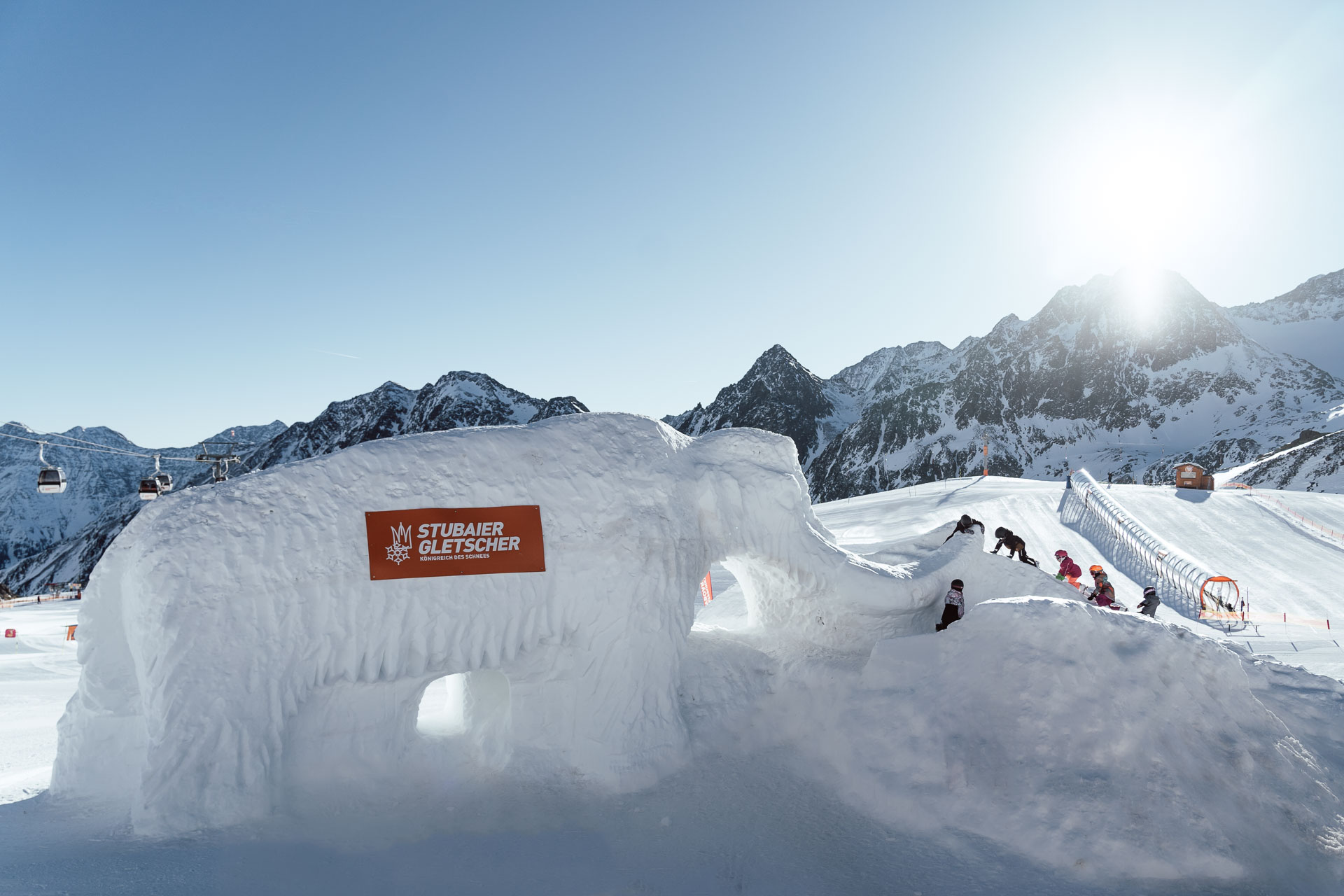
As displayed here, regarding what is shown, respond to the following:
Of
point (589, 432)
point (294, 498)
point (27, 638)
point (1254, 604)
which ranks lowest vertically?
point (1254, 604)

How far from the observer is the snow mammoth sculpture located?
8.38m

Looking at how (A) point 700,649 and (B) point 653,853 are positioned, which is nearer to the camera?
(B) point 653,853

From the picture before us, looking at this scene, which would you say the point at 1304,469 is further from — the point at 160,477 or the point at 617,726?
the point at 160,477

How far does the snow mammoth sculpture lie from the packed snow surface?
0.04 meters

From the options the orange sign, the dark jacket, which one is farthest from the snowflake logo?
the dark jacket

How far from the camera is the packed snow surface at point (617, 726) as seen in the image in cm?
770

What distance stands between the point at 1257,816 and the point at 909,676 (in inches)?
163

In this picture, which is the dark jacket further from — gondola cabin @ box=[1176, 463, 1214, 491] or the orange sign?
gondola cabin @ box=[1176, 463, 1214, 491]

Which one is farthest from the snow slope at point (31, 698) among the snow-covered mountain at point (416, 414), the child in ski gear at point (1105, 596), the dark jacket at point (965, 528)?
the snow-covered mountain at point (416, 414)

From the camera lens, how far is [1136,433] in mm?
151750

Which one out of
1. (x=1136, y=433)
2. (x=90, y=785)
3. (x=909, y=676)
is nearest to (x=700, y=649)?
(x=909, y=676)

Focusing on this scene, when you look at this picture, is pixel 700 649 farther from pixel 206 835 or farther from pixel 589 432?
pixel 206 835

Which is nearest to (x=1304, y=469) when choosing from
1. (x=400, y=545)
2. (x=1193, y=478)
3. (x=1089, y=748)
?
(x=1193, y=478)

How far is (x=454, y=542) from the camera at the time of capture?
31.5 feet
